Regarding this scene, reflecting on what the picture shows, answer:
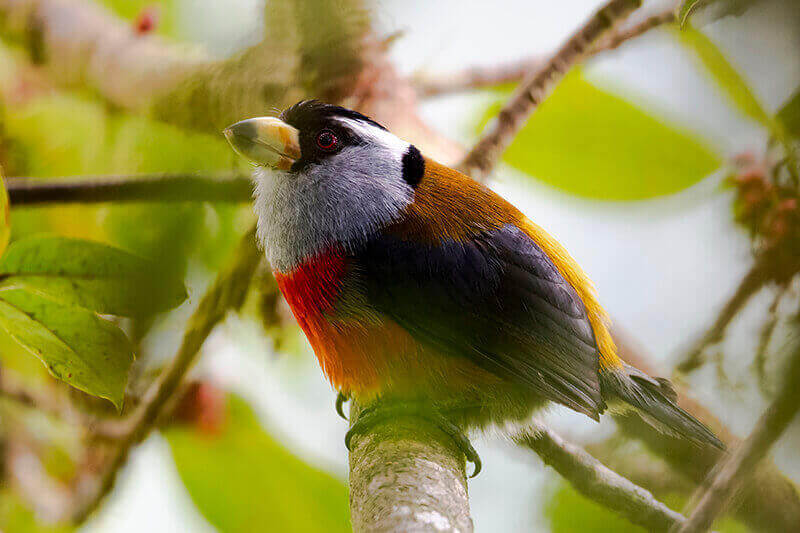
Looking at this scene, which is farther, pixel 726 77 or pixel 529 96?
pixel 529 96

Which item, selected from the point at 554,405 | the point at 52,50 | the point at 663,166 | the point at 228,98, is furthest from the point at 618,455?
the point at 52,50

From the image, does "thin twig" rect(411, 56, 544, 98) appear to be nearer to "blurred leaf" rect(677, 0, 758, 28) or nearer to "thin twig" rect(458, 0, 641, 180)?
"thin twig" rect(458, 0, 641, 180)

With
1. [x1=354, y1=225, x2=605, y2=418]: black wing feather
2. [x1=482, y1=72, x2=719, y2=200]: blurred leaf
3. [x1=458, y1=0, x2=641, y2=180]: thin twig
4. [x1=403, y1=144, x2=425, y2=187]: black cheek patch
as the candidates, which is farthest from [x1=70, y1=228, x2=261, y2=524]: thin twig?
[x1=482, y1=72, x2=719, y2=200]: blurred leaf

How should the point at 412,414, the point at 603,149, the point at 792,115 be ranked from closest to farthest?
the point at 792,115 < the point at 412,414 < the point at 603,149

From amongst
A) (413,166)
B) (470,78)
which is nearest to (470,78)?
(470,78)

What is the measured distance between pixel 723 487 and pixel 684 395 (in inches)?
51.4

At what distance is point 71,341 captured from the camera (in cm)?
126

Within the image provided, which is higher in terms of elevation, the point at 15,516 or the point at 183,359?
the point at 183,359

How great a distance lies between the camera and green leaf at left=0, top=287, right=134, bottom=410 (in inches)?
48.4

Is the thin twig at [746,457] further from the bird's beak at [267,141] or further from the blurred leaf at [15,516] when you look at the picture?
the blurred leaf at [15,516]

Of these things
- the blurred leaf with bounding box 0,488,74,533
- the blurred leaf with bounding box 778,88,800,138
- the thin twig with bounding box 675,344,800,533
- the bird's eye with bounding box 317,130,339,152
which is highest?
the blurred leaf with bounding box 778,88,800,138

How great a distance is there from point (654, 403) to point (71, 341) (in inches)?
57.7

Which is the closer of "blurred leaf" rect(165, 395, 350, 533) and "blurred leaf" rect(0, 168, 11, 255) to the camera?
"blurred leaf" rect(0, 168, 11, 255)

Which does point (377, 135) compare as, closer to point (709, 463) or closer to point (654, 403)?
point (654, 403)
